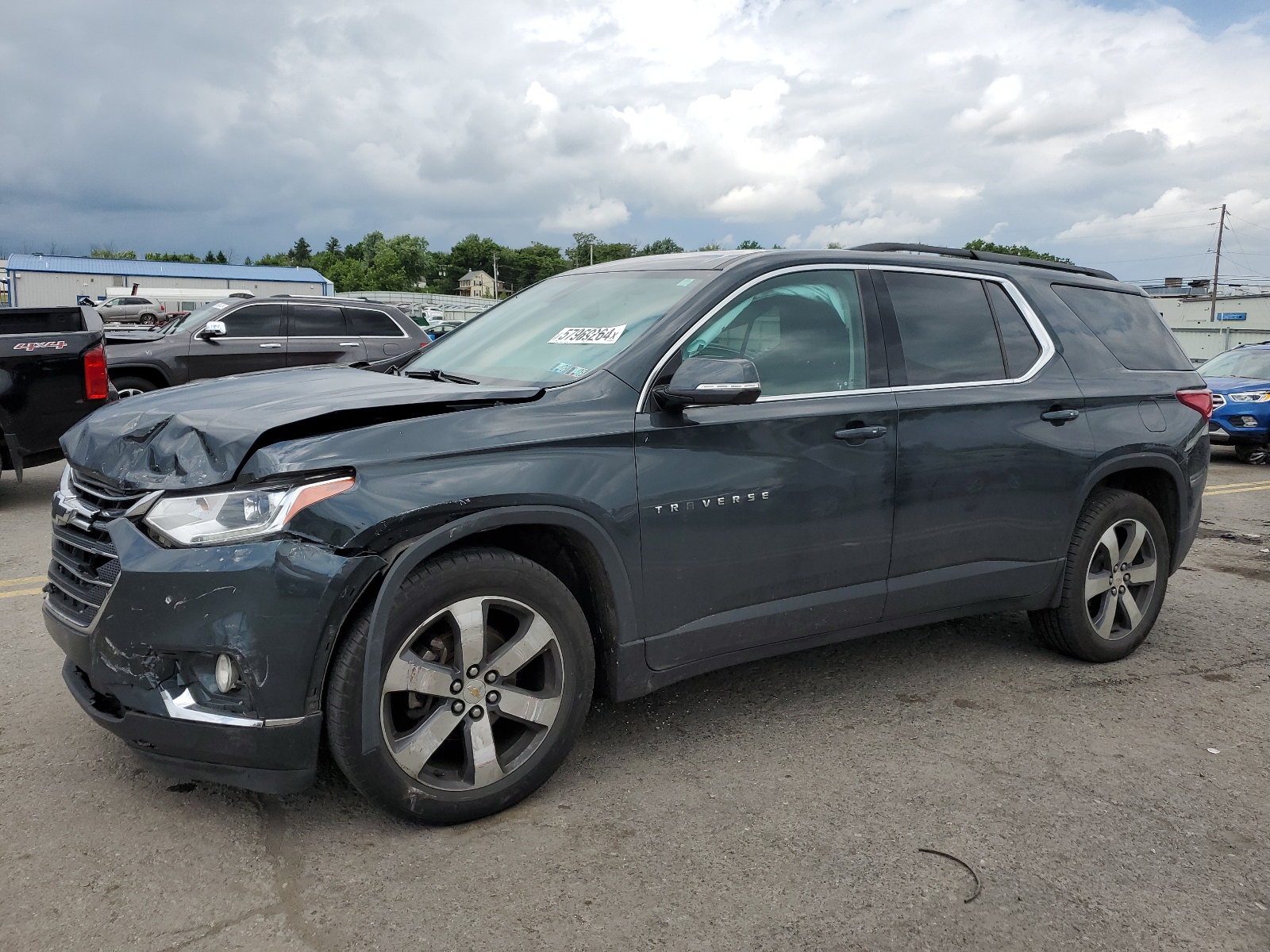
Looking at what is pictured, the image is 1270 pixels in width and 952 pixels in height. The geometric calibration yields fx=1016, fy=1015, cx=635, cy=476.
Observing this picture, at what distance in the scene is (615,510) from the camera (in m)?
3.19

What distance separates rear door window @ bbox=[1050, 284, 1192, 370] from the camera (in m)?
4.70

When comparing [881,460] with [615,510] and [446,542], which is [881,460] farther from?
[446,542]

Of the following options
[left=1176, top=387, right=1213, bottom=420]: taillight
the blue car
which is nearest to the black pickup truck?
[left=1176, top=387, right=1213, bottom=420]: taillight

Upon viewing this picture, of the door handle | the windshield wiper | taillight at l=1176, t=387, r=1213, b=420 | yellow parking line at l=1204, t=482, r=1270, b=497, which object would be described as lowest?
yellow parking line at l=1204, t=482, r=1270, b=497

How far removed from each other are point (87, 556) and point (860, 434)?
8.48ft

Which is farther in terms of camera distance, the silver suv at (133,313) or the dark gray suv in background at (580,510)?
the silver suv at (133,313)

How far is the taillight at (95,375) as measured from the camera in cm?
798

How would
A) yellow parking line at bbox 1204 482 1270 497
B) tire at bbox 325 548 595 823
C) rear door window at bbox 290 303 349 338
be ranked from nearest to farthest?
tire at bbox 325 548 595 823 → yellow parking line at bbox 1204 482 1270 497 → rear door window at bbox 290 303 349 338

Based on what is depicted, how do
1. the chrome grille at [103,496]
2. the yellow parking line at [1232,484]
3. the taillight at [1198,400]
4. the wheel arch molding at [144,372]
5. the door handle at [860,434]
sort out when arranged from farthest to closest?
the wheel arch molding at [144,372]
the yellow parking line at [1232,484]
the taillight at [1198,400]
the door handle at [860,434]
the chrome grille at [103,496]

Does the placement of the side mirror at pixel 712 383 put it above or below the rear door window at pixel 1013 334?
below

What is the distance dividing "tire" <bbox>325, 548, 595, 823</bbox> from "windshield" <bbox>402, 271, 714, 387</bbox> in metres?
0.77

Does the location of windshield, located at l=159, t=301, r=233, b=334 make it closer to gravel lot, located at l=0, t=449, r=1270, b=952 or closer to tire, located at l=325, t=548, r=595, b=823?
gravel lot, located at l=0, t=449, r=1270, b=952

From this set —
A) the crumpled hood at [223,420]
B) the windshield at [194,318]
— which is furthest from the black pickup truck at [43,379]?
the crumpled hood at [223,420]

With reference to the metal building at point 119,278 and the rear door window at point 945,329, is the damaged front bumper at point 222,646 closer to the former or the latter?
the rear door window at point 945,329
